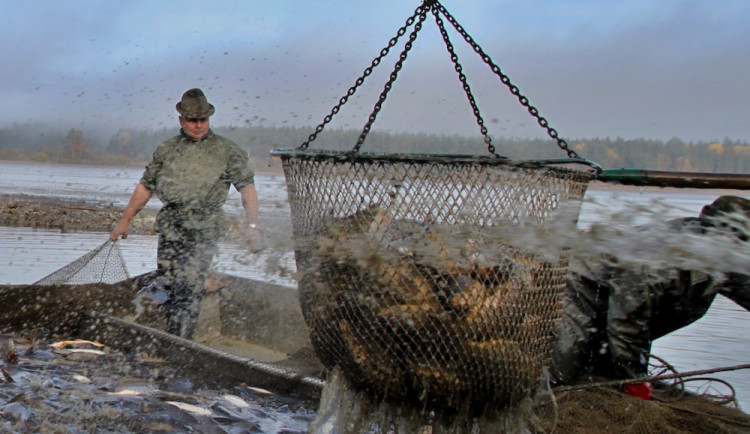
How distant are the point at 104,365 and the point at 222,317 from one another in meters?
1.46

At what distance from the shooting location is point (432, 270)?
2.95 metres

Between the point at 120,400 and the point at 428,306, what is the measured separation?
7.67 ft

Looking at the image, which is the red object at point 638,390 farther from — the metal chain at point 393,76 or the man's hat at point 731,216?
the metal chain at point 393,76

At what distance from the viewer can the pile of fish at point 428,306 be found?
295 centimetres

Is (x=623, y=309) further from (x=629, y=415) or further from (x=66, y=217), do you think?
(x=66, y=217)

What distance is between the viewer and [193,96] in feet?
19.7

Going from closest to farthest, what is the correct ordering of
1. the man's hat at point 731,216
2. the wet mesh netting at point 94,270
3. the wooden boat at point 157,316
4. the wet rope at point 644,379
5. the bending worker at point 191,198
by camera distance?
1. the wet rope at point 644,379
2. the man's hat at point 731,216
3. the wooden boat at point 157,316
4. the bending worker at point 191,198
5. the wet mesh netting at point 94,270

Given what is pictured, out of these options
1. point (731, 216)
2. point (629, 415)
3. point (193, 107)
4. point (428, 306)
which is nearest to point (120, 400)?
point (428, 306)

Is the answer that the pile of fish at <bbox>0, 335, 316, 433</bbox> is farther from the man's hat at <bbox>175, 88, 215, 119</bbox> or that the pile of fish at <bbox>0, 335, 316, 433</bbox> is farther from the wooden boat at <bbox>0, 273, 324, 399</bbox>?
the man's hat at <bbox>175, 88, 215, 119</bbox>

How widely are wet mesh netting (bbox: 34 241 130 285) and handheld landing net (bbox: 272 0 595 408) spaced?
159 inches

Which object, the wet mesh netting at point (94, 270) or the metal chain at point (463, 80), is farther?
the wet mesh netting at point (94, 270)

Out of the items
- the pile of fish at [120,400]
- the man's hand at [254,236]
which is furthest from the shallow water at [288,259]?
the pile of fish at [120,400]

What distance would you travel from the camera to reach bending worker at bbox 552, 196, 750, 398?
13.8ft

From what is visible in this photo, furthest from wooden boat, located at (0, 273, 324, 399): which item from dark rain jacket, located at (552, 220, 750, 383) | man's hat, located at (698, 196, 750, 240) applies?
man's hat, located at (698, 196, 750, 240)
